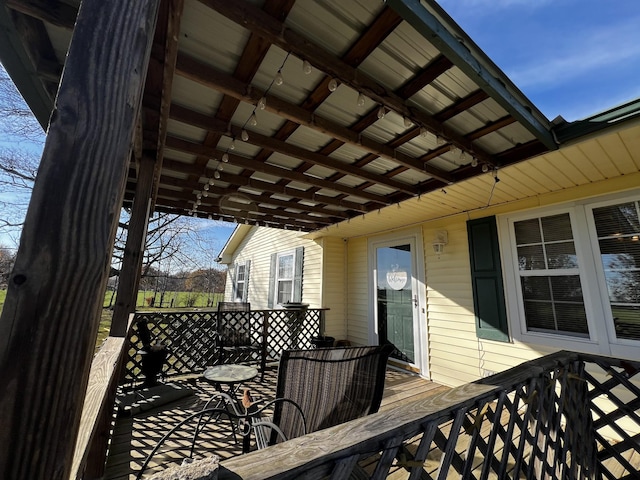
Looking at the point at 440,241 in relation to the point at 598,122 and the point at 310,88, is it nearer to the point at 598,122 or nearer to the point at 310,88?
the point at 598,122

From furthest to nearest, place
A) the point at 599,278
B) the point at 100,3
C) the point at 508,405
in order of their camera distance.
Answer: the point at 599,278
the point at 508,405
the point at 100,3

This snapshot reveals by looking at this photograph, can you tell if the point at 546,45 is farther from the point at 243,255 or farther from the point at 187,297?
the point at 187,297

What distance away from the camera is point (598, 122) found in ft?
6.53

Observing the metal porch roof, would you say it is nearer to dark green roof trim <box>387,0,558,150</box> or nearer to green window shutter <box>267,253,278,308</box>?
dark green roof trim <box>387,0,558,150</box>

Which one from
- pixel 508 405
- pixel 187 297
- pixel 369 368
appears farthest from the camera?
pixel 187 297

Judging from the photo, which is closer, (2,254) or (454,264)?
(454,264)

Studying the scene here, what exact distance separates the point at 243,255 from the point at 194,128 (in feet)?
26.4

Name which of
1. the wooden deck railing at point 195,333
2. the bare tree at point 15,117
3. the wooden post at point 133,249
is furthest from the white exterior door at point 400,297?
the bare tree at point 15,117

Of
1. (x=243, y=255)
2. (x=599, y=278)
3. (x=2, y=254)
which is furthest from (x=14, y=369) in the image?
(x=243, y=255)

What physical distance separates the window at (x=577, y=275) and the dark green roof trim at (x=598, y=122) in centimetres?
126

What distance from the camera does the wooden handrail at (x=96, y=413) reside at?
3.02 ft

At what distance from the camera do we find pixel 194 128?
235 cm

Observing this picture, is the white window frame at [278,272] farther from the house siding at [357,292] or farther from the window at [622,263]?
the window at [622,263]

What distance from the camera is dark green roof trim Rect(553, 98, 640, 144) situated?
1.85 m
